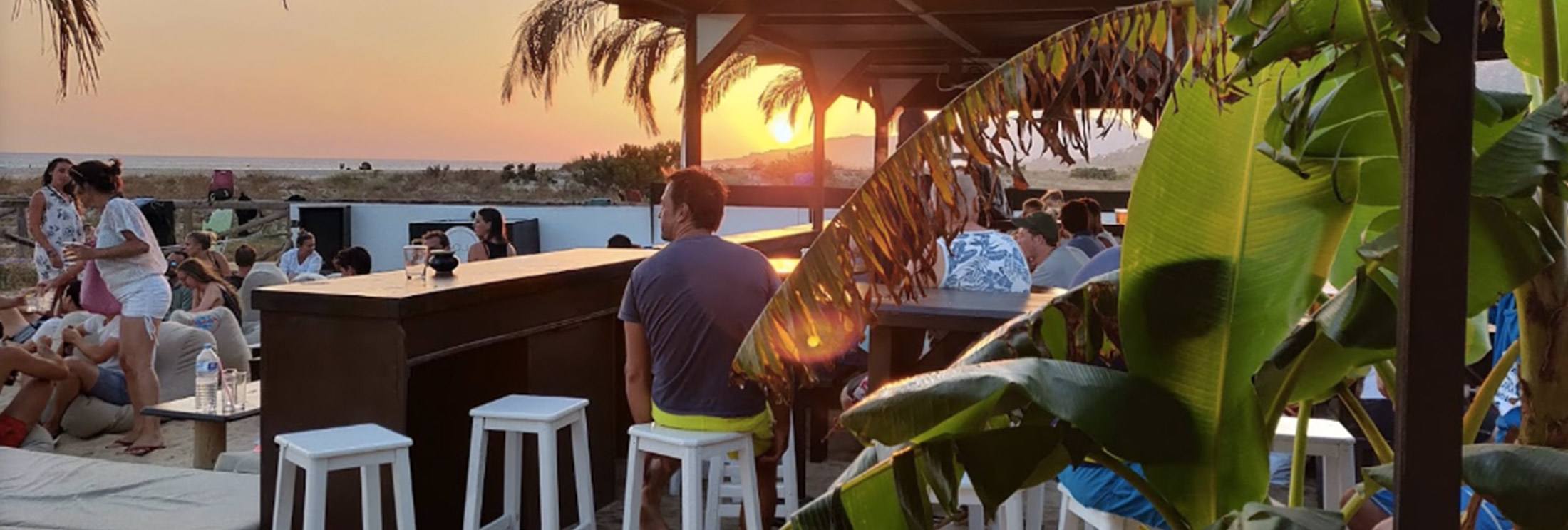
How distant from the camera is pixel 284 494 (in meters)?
3.83

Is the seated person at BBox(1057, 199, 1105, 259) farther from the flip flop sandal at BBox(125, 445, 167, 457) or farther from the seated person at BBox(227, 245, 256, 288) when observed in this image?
the seated person at BBox(227, 245, 256, 288)

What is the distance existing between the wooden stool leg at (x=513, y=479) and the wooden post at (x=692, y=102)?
466 cm

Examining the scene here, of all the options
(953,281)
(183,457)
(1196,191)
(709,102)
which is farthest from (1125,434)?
(709,102)

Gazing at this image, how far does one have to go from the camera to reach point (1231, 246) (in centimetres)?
197

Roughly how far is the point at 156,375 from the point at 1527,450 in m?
7.10

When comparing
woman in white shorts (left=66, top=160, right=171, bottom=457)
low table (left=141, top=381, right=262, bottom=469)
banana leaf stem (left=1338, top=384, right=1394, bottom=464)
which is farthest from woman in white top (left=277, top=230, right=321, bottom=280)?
banana leaf stem (left=1338, top=384, right=1394, bottom=464)

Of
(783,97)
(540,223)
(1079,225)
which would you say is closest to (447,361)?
(1079,225)

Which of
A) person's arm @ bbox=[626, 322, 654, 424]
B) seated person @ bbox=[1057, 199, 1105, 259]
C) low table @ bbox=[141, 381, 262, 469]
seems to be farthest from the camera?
seated person @ bbox=[1057, 199, 1105, 259]

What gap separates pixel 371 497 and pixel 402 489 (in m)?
0.10

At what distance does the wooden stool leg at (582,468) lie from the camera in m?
4.40

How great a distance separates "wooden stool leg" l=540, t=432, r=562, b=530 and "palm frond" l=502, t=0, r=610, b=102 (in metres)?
12.4

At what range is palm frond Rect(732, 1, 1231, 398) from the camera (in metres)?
1.97

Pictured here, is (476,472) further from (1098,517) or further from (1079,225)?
(1079,225)

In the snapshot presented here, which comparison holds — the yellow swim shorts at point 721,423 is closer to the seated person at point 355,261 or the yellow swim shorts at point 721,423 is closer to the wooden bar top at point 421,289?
the wooden bar top at point 421,289
